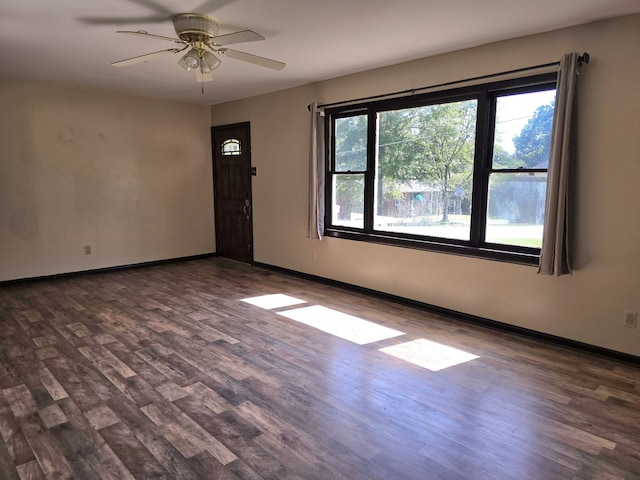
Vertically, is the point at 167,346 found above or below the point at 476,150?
below

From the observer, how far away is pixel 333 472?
187 cm

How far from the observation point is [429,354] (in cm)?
312

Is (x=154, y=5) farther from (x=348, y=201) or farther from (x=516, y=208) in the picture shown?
(x=516, y=208)

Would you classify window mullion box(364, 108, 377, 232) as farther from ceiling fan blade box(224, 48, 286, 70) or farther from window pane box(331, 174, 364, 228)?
ceiling fan blade box(224, 48, 286, 70)

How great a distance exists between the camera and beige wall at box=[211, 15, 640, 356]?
290 cm

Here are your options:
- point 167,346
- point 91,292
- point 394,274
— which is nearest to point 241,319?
point 167,346

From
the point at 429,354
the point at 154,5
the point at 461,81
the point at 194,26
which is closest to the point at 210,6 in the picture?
the point at 194,26

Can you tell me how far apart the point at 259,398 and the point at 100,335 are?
72.2 inches

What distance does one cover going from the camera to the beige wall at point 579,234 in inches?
114

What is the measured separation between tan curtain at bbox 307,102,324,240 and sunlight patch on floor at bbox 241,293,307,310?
3.13 feet

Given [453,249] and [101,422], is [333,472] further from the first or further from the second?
[453,249]

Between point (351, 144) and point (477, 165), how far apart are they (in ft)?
5.27

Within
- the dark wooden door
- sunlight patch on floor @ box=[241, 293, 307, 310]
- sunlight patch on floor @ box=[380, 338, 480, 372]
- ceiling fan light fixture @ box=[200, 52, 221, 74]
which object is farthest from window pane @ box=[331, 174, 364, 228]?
ceiling fan light fixture @ box=[200, 52, 221, 74]

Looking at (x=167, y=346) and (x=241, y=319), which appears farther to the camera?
(x=241, y=319)
